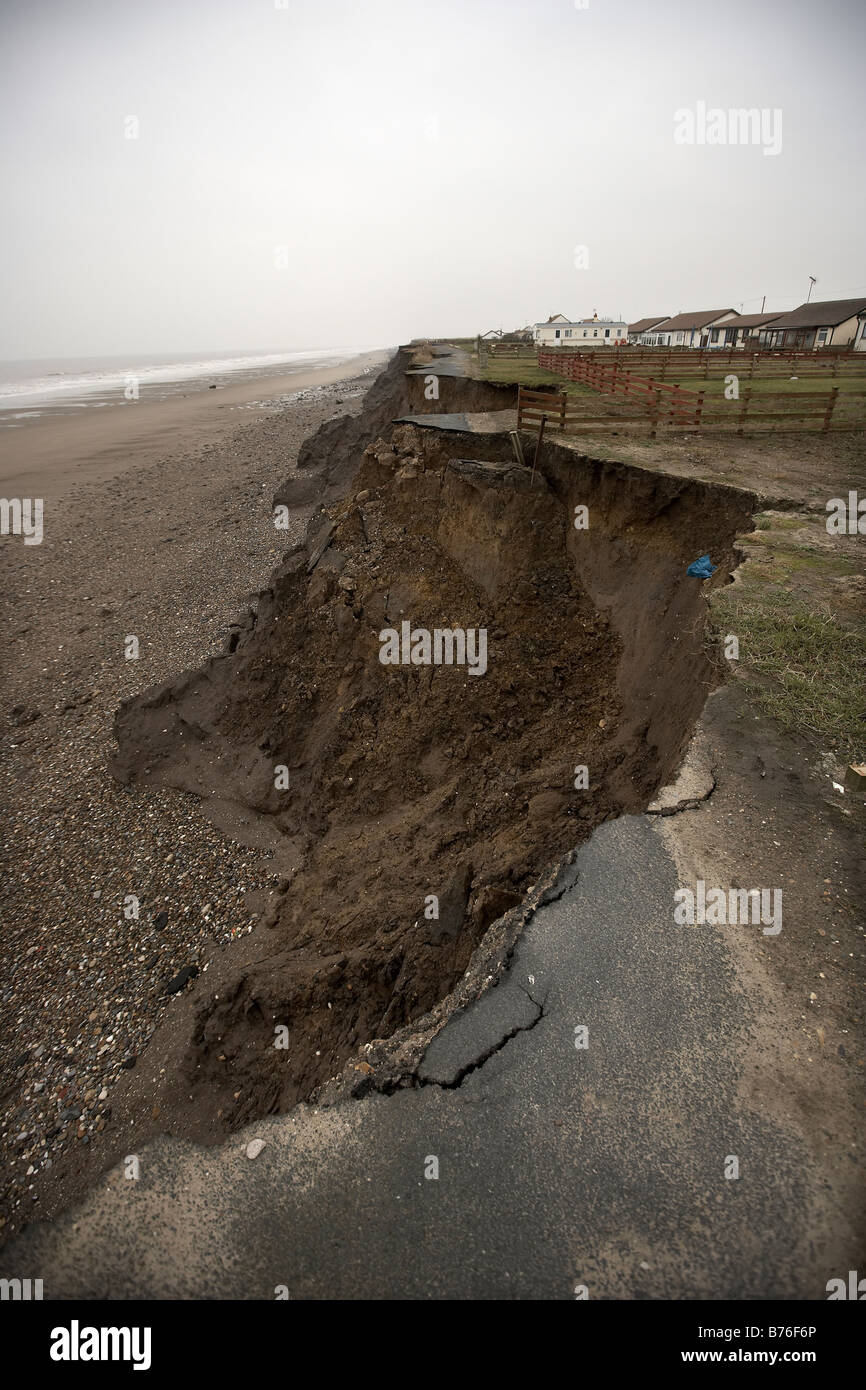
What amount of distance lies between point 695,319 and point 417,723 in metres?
74.9

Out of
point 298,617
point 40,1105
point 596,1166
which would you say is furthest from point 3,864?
point 596,1166

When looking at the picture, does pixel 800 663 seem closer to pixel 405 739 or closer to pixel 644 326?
pixel 405 739

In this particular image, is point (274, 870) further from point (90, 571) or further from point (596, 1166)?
point (90, 571)

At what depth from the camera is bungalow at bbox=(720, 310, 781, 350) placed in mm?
57031

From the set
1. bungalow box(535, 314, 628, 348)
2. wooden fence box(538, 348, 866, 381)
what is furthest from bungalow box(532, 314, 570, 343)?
wooden fence box(538, 348, 866, 381)

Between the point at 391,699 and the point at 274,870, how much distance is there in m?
3.53

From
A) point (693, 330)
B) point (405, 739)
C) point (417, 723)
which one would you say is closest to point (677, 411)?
point (417, 723)

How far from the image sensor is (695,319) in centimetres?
6531

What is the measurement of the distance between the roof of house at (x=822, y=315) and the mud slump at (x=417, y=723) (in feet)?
178

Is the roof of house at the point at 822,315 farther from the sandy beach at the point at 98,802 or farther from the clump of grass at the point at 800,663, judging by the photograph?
the clump of grass at the point at 800,663

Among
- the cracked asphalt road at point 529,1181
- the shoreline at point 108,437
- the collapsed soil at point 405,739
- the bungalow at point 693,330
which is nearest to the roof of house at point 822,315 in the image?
the bungalow at point 693,330

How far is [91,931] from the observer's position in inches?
340

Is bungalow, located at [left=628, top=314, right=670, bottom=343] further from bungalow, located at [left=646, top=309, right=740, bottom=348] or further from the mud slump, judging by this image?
the mud slump

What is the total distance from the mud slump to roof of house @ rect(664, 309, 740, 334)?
215 feet
